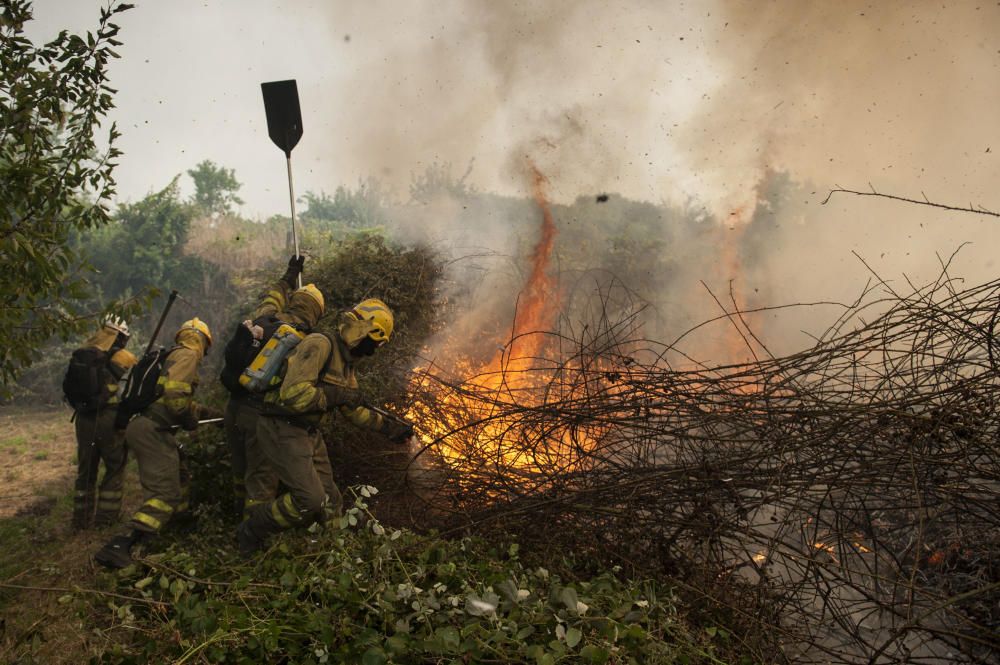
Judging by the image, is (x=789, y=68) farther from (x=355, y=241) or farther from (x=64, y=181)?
(x=64, y=181)

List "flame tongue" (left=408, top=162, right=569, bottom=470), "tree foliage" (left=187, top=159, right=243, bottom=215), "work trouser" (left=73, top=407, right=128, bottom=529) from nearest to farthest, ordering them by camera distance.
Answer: "flame tongue" (left=408, top=162, right=569, bottom=470), "work trouser" (left=73, top=407, right=128, bottom=529), "tree foliage" (left=187, top=159, right=243, bottom=215)

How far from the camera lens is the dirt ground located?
295 inches

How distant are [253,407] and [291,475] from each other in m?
0.84

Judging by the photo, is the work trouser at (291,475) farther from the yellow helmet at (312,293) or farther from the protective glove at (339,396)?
the yellow helmet at (312,293)

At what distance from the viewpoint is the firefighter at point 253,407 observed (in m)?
5.45

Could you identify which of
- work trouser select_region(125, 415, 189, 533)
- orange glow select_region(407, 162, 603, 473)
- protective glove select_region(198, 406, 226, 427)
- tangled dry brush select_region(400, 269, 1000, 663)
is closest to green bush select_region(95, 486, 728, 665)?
tangled dry brush select_region(400, 269, 1000, 663)

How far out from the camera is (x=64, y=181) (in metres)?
3.88

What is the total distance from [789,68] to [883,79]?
1.53 metres

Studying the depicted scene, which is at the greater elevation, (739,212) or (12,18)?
(739,212)

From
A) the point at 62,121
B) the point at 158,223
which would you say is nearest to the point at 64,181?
the point at 62,121

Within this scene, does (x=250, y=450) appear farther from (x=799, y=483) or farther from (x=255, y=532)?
(x=799, y=483)

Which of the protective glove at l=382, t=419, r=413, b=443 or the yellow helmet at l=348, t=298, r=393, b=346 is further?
the protective glove at l=382, t=419, r=413, b=443

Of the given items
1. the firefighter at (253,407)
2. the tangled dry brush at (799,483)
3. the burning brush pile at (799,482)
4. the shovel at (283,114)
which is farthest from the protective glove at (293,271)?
the tangled dry brush at (799,483)

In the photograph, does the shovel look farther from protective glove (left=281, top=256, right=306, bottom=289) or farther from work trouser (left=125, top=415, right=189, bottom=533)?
work trouser (left=125, top=415, right=189, bottom=533)
